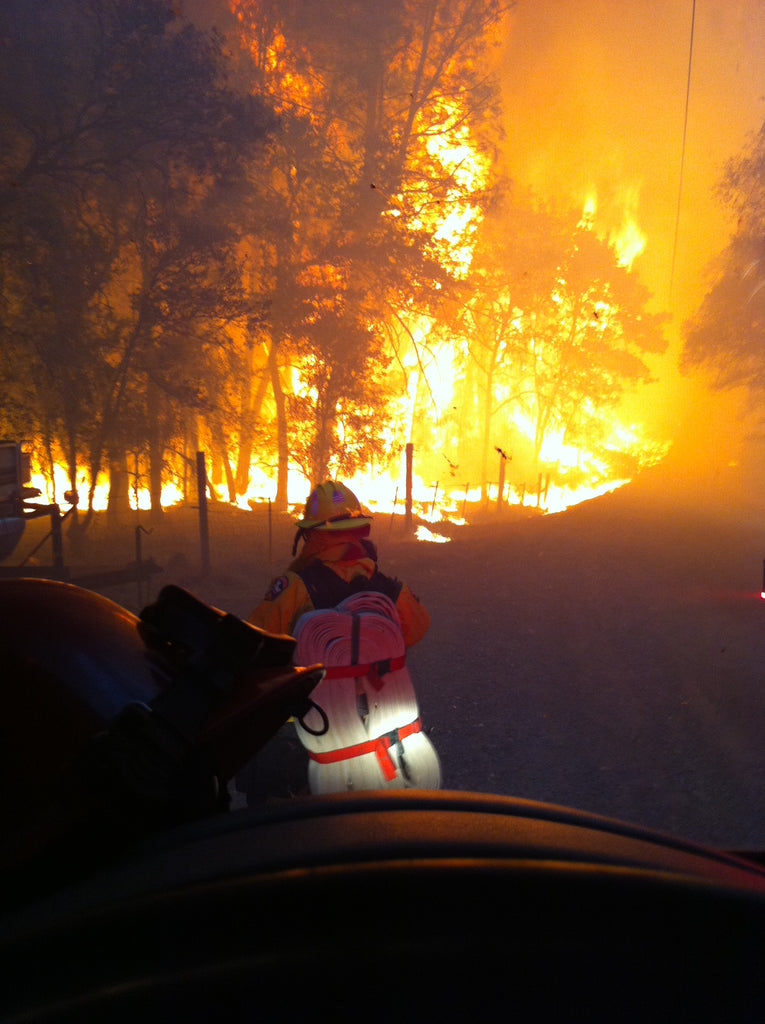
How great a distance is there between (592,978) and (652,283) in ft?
174

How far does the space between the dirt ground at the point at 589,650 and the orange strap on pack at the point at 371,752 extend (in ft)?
6.10

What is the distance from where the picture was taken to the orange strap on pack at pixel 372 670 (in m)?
2.88

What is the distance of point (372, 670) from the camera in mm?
2951

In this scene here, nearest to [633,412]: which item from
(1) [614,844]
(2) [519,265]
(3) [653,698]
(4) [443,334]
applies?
(2) [519,265]

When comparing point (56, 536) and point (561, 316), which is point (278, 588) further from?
point (561, 316)

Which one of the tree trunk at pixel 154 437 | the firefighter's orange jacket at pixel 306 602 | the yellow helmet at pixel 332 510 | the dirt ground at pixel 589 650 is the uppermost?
the tree trunk at pixel 154 437

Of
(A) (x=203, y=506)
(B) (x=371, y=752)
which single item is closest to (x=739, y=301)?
(A) (x=203, y=506)

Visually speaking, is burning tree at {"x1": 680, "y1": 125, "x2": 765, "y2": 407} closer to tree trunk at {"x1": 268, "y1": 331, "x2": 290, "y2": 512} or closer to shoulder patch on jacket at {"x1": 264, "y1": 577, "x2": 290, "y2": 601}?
tree trunk at {"x1": 268, "y1": 331, "x2": 290, "y2": 512}

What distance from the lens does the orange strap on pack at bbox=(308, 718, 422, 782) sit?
288 centimetres

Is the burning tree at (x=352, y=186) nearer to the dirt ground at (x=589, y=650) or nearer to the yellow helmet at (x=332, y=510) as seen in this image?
the dirt ground at (x=589, y=650)

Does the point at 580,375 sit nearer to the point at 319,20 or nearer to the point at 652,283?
the point at 652,283

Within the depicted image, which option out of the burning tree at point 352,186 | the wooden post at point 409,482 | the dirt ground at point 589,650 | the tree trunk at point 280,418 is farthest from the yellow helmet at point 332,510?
the tree trunk at point 280,418

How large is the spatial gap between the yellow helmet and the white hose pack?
376mm

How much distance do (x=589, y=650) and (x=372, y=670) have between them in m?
5.69
